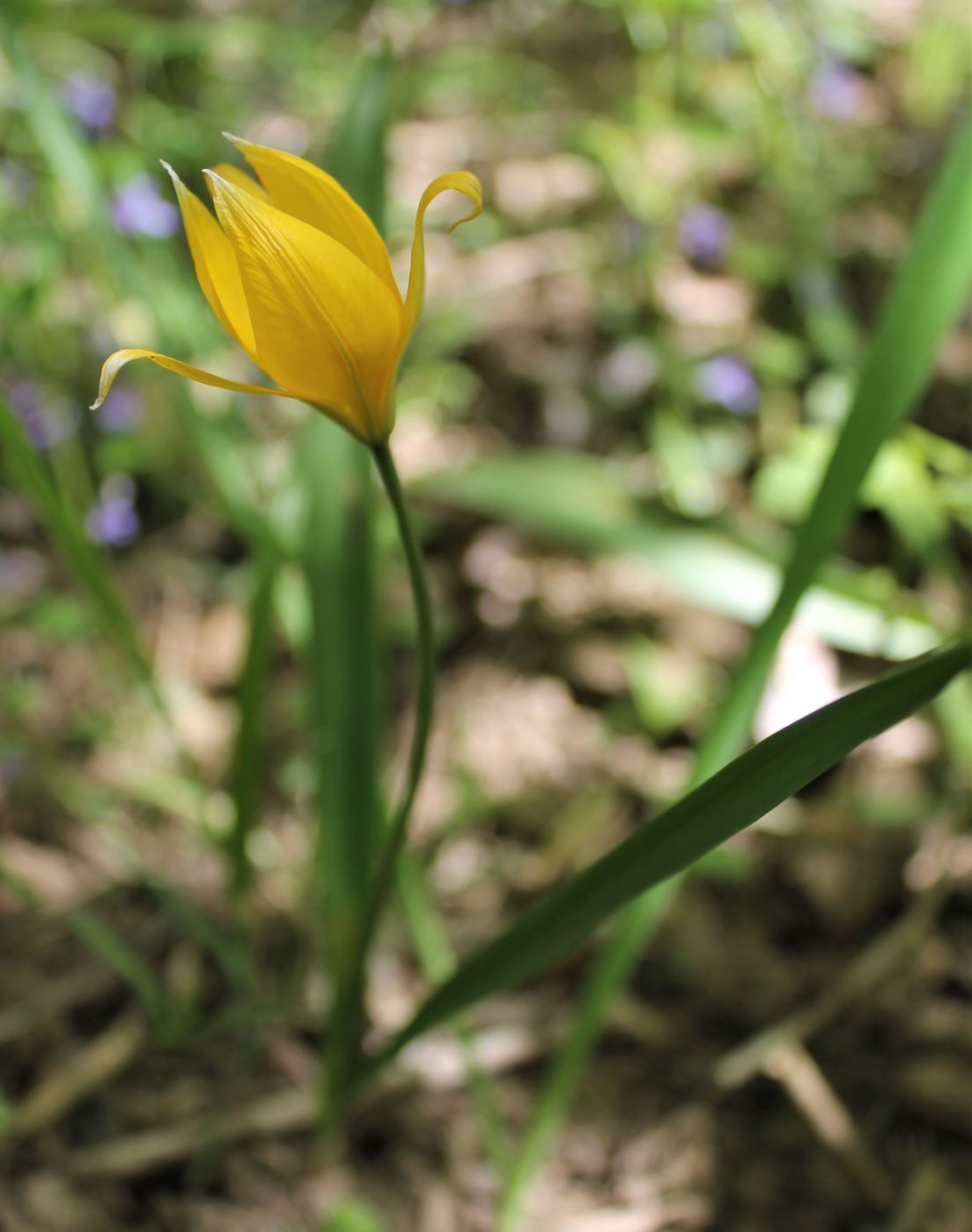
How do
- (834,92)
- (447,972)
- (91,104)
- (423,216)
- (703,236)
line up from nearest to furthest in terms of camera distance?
→ 1. (423,216)
2. (447,972)
3. (91,104)
4. (703,236)
5. (834,92)

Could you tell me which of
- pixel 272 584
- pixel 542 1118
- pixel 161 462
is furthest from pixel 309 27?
pixel 542 1118

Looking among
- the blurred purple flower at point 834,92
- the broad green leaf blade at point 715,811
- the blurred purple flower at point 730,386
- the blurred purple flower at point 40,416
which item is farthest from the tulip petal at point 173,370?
the blurred purple flower at point 834,92

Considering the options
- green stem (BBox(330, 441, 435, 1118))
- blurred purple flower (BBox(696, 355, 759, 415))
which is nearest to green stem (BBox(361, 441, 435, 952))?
green stem (BBox(330, 441, 435, 1118))

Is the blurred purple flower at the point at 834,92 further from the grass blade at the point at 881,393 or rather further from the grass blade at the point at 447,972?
the grass blade at the point at 447,972

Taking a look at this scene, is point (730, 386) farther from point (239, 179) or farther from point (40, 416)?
point (239, 179)

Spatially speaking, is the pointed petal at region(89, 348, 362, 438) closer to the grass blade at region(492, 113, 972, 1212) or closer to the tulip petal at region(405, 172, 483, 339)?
the tulip petal at region(405, 172, 483, 339)

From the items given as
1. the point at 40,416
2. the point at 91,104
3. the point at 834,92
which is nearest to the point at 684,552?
the point at 40,416

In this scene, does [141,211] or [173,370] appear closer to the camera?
[173,370]
